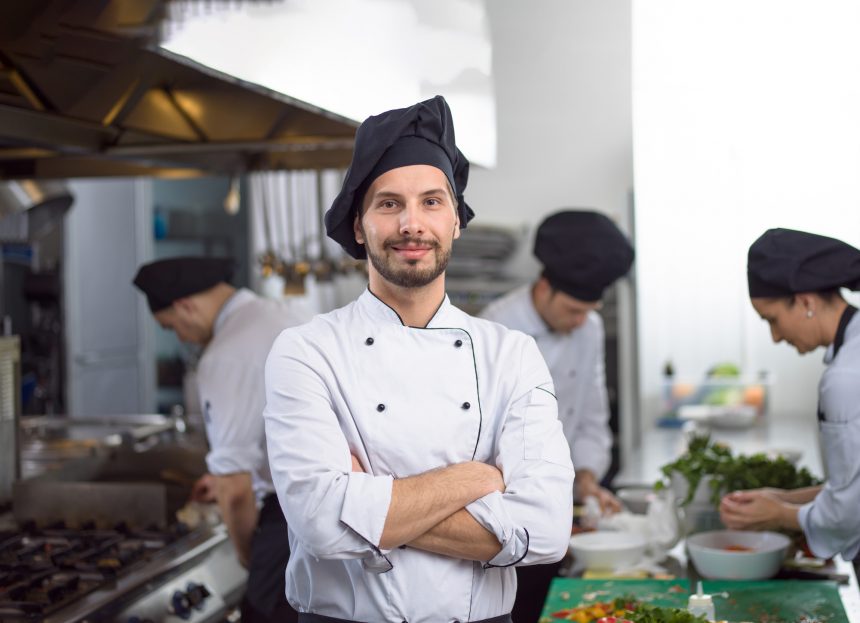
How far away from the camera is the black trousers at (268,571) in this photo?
240cm

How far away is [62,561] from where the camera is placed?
2.20 meters

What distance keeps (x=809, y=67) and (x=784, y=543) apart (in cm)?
119

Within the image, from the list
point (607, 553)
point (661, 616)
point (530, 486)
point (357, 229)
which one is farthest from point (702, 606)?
point (357, 229)

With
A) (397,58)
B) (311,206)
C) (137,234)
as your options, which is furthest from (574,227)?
(137,234)

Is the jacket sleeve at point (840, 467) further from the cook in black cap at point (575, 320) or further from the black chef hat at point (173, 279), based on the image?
the black chef hat at point (173, 279)

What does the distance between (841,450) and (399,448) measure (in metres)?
1.00

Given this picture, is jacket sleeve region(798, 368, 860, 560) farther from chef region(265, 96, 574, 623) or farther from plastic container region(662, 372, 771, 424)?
plastic container region(662, 372, 771, 424)

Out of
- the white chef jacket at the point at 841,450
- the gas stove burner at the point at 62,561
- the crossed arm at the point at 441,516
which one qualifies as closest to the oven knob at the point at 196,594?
the gas stove burner at the point at 62,561

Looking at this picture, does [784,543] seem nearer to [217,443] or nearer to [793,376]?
[217,443]

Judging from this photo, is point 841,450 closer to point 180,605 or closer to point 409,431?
point 409,431

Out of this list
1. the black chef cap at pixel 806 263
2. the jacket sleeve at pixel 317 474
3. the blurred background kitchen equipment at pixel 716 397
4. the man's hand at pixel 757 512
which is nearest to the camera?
the jacket sleeve at pixel 317 474

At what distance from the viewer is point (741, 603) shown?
1962 mm

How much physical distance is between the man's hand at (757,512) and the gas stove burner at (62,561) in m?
1.33

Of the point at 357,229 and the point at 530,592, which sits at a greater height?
the point at 357,229
